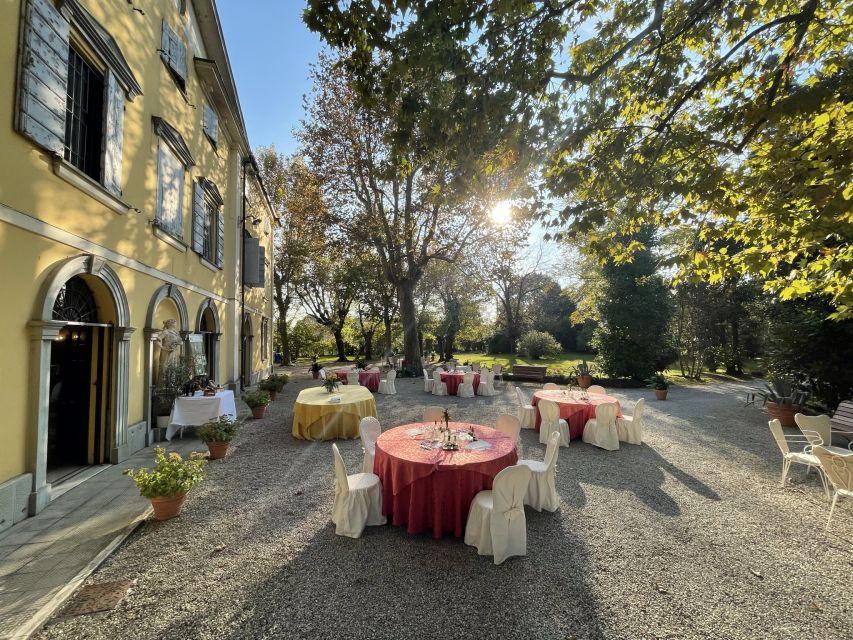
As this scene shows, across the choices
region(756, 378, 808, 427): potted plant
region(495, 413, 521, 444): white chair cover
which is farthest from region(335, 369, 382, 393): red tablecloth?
region(756, 378, 808, 427): potted plant

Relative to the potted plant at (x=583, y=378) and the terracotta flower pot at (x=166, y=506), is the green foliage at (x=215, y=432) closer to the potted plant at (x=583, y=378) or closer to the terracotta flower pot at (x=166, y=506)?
the terracotta flower pot at (x=166, y=506)

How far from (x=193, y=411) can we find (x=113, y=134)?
5002 mm

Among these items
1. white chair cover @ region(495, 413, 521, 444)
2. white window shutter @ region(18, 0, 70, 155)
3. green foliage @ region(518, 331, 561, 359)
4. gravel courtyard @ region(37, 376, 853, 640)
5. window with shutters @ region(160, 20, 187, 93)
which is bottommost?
gravel courtyard @ region(37, 376, 853, 640)

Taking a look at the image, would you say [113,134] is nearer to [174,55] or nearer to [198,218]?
[174,55]

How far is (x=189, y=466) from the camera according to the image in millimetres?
4543

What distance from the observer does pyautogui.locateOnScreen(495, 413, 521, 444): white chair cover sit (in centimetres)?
564

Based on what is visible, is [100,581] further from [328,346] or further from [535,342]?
[328,346]

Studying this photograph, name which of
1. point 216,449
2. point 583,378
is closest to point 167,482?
point 216,449

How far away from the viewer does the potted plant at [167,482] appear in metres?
4.35

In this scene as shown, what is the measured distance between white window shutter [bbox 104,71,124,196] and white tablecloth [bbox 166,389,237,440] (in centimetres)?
398

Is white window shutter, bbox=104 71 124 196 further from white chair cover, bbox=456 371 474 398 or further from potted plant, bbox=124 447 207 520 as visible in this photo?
white chair cover, bbox=456 371 474 398

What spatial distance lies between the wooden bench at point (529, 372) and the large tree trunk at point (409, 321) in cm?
493

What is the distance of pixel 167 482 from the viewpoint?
438 centimetres

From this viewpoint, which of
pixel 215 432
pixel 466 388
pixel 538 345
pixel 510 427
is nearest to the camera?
pixel 510 427
